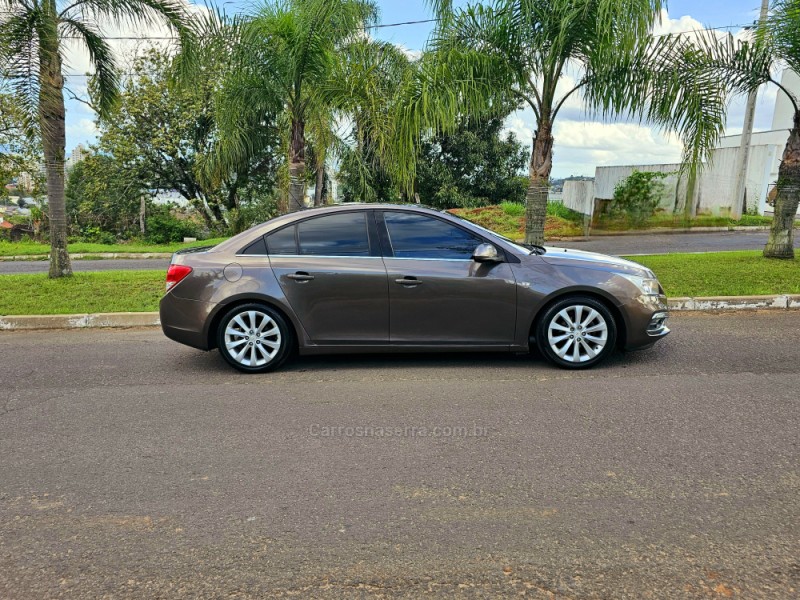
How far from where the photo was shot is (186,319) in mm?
5562

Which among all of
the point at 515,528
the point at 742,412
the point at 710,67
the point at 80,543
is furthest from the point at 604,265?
the point at 710,67

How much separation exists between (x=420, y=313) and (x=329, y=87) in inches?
260

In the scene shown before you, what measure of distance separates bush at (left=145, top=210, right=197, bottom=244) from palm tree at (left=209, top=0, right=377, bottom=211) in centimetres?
1554

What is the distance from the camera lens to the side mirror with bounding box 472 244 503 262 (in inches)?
211

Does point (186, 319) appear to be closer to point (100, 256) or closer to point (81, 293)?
point (81, 293)

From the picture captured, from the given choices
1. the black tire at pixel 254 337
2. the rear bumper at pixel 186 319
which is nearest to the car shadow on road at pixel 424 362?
the black tire at pixel 254 337

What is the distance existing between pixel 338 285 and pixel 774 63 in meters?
9.38

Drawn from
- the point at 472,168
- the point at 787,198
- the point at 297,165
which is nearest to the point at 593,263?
the point at 787,198

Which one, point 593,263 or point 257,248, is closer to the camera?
point 593,263

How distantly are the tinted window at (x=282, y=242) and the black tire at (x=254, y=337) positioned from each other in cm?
53

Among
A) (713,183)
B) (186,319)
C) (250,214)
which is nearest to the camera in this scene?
(186,319)

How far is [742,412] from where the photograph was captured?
436cm

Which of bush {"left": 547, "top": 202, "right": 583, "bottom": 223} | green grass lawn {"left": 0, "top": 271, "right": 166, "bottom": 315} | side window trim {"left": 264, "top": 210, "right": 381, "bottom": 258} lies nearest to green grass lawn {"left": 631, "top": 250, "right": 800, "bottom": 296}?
side window trim {"left": 264, "top": 210, "right": 381, "bottom": 258}

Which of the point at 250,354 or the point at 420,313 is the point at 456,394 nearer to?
the point at 420,313
